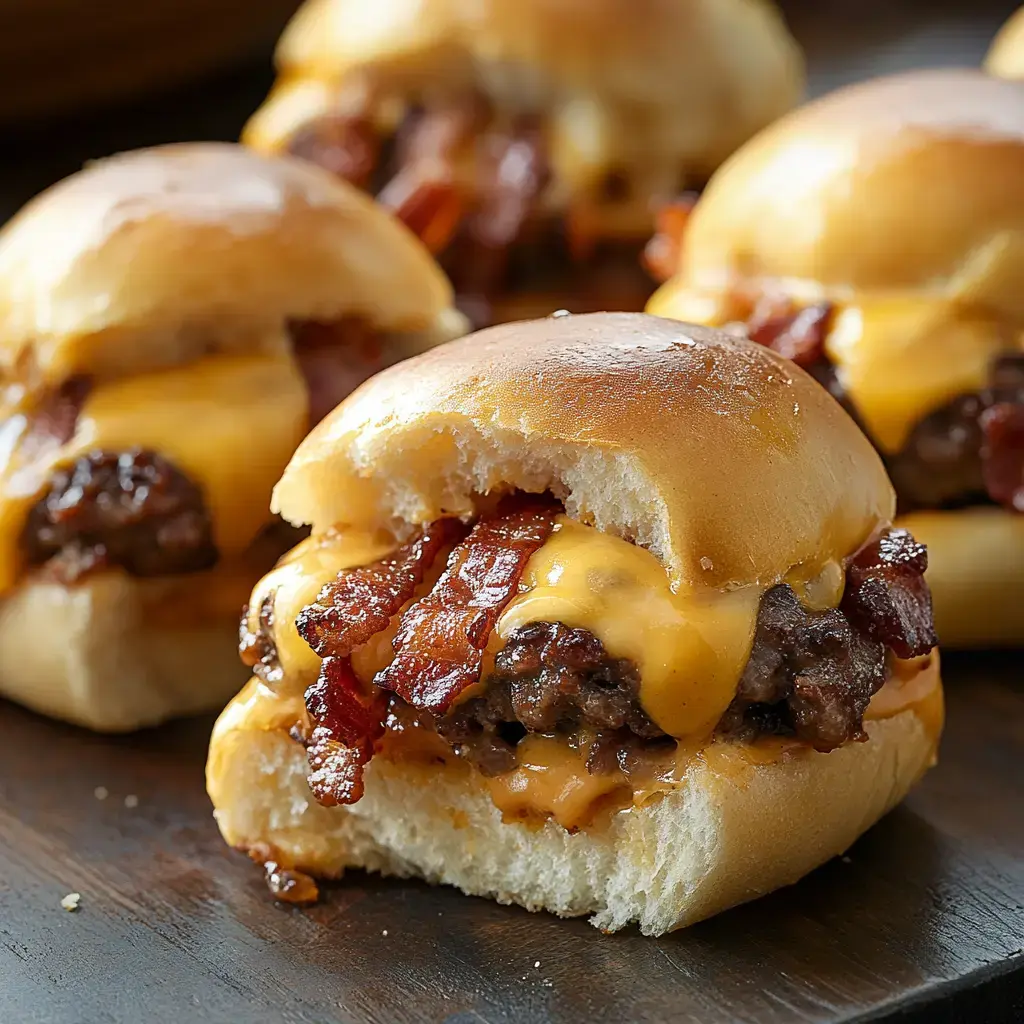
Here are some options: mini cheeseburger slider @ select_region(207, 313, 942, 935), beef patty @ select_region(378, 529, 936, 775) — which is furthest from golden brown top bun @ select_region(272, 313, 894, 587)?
beef patty @ select_region(378, 529, 936, 775)

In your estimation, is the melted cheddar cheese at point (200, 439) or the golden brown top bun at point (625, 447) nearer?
the golden brown top bun at point (625, 447)

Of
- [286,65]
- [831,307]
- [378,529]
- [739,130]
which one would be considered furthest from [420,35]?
[378,529]

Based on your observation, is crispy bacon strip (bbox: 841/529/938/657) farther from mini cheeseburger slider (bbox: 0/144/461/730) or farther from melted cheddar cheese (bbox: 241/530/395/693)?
mini cheeseburger slider (bbox: 0/144/461/730)

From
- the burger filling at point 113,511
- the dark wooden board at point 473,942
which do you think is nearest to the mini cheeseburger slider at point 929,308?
the dark wooden board at point 473,942

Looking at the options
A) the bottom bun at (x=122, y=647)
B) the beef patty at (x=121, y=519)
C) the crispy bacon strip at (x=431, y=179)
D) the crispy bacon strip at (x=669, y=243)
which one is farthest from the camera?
the crispy bacon strip at (x=431, y=179)

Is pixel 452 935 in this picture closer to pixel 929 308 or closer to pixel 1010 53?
pixel 929 308

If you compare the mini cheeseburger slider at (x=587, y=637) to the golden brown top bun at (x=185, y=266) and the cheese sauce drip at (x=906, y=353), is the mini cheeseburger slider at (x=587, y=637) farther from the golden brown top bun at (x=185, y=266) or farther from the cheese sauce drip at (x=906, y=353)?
the golden brown top bun at (x=185, y=266)

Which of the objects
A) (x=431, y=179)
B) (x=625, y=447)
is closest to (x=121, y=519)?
(x=625, y=447)
